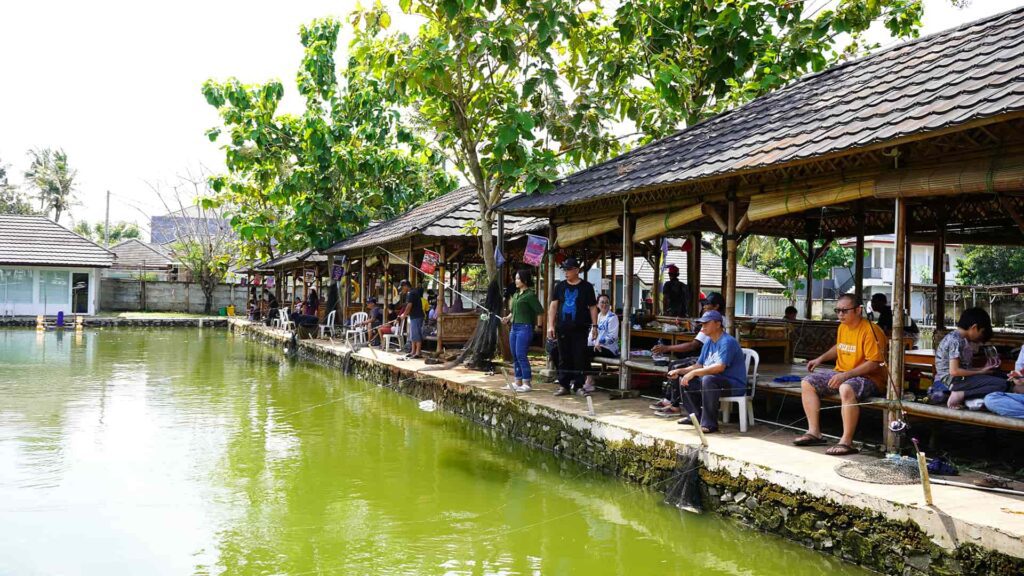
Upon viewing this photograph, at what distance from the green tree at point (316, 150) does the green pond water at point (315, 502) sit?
34.4ft

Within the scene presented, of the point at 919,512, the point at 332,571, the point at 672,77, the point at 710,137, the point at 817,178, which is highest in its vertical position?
the point at 672,77

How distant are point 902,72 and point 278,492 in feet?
23.0

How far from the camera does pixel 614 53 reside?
13500mm

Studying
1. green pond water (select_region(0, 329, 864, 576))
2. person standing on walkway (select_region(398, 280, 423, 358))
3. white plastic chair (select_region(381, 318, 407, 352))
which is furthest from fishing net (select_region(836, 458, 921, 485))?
white plastic chair (select_region(381, 318, 407, 352))

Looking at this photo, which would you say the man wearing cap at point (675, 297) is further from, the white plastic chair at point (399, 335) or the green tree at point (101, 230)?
the green tree at point (101, 230)

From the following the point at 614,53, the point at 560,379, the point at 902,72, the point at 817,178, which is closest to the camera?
the point at 817,178

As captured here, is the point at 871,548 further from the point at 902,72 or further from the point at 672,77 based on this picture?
the point at 672,77

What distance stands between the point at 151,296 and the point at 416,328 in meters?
24.8

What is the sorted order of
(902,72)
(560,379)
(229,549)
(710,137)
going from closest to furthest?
(229,549) < (902,72) < (710,137) < (560,379)

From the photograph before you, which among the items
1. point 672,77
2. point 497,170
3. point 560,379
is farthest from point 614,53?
point 560,379

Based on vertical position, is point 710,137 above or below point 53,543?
above

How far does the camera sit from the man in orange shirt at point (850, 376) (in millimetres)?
5965

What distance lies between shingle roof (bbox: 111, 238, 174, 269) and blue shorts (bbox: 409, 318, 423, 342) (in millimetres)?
30174

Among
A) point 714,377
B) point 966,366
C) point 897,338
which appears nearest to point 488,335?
point 714,377
